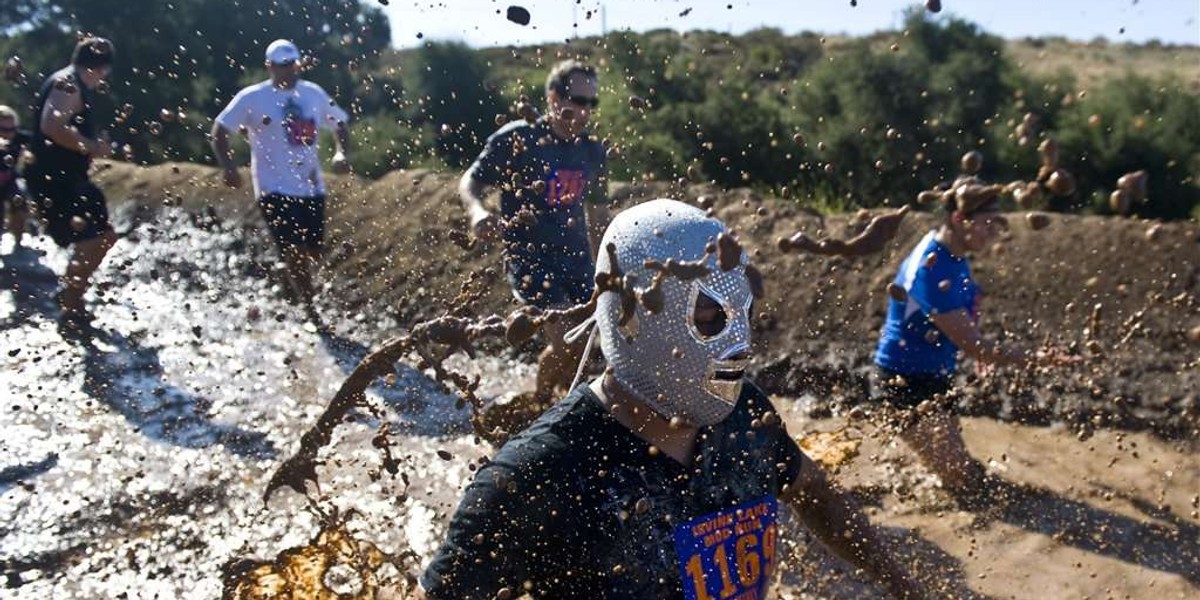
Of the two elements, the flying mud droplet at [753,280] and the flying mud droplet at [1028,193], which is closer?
the flying mud droplet at [753,280]

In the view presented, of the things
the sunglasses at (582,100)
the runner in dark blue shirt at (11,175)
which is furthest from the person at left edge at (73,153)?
the sunglasses at (582,100)

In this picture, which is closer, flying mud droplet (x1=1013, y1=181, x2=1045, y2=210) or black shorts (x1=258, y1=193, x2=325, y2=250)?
flying mud droplet (x1=1013, y1=181, x2=1045, y2=210)

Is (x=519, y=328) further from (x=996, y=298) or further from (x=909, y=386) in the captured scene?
(x=996, y=298)

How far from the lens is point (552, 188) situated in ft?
16.9

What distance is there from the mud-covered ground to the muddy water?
0.02 m

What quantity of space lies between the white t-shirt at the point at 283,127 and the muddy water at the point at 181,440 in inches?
42.3

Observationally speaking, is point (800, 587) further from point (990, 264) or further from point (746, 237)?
point (746, 237)

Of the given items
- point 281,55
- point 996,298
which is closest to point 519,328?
point 281,55

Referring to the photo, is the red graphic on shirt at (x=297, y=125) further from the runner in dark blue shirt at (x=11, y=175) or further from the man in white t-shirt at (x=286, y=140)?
the runner in dark blue shirt at (x=11, y=175)

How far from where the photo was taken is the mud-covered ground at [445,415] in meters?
4.56

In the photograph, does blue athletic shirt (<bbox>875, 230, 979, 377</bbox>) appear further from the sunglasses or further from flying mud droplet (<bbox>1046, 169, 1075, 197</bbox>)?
flying mud droplet (<bbox>1046, 169, 1075, 197</bbox>)

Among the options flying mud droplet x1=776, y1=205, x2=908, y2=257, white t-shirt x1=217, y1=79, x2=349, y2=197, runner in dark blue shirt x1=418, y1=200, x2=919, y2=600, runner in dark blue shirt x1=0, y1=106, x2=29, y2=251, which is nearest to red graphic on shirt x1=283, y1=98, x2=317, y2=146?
white t-shirt x1=217, y1=79, x2=349, y2=197

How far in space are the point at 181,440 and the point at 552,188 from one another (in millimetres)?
2313

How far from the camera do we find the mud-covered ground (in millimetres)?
4562
